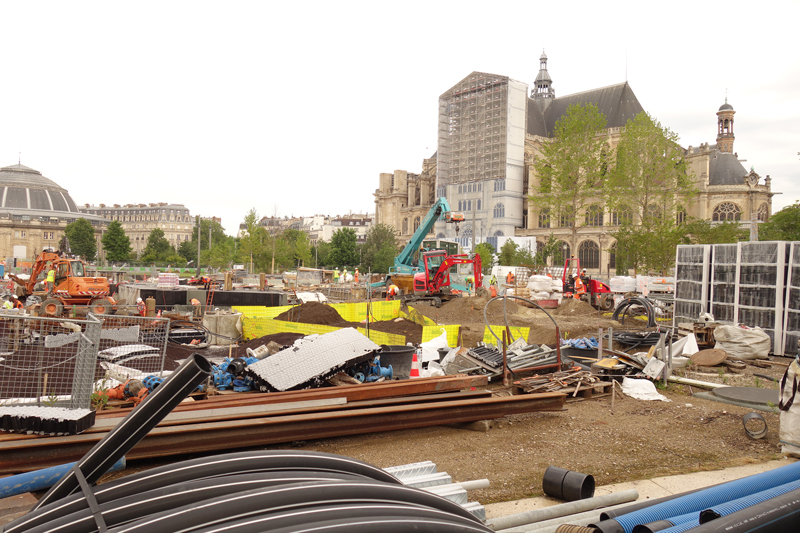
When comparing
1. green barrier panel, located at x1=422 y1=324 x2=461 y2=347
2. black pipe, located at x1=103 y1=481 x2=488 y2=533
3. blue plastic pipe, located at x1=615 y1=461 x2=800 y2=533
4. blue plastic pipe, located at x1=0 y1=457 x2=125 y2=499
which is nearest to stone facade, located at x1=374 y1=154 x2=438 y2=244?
green barrier panel, located at x1=422 y1=324 x2=461 y2=347

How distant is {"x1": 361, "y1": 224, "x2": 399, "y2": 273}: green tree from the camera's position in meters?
64.0

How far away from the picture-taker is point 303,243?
66188 mm

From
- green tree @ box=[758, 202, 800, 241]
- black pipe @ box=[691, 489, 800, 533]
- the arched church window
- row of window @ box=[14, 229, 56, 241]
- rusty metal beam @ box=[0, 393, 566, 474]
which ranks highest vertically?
the arched church window

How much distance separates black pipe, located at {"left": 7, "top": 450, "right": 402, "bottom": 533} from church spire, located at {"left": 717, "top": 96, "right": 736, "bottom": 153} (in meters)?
90.2

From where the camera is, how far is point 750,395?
28.1ft

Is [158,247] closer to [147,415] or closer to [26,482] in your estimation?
[26,482]

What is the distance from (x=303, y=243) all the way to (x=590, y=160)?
39.5m

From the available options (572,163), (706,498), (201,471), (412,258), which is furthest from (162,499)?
(572,163)

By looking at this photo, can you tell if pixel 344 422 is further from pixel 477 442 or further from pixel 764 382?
pixel 764 382

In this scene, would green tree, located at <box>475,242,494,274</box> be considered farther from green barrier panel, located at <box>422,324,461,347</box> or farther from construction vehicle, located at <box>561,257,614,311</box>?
green barrier panel, located at <box>422,324,461,347</box>

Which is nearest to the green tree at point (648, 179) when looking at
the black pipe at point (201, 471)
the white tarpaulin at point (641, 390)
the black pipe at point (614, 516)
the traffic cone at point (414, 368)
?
the white tarpaulin at point (641, 390)

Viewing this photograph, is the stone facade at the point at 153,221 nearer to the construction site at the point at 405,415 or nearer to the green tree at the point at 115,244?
the green tree at the point at 115,244

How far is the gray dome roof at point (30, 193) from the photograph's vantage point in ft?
421

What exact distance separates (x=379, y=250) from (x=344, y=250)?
582cm
